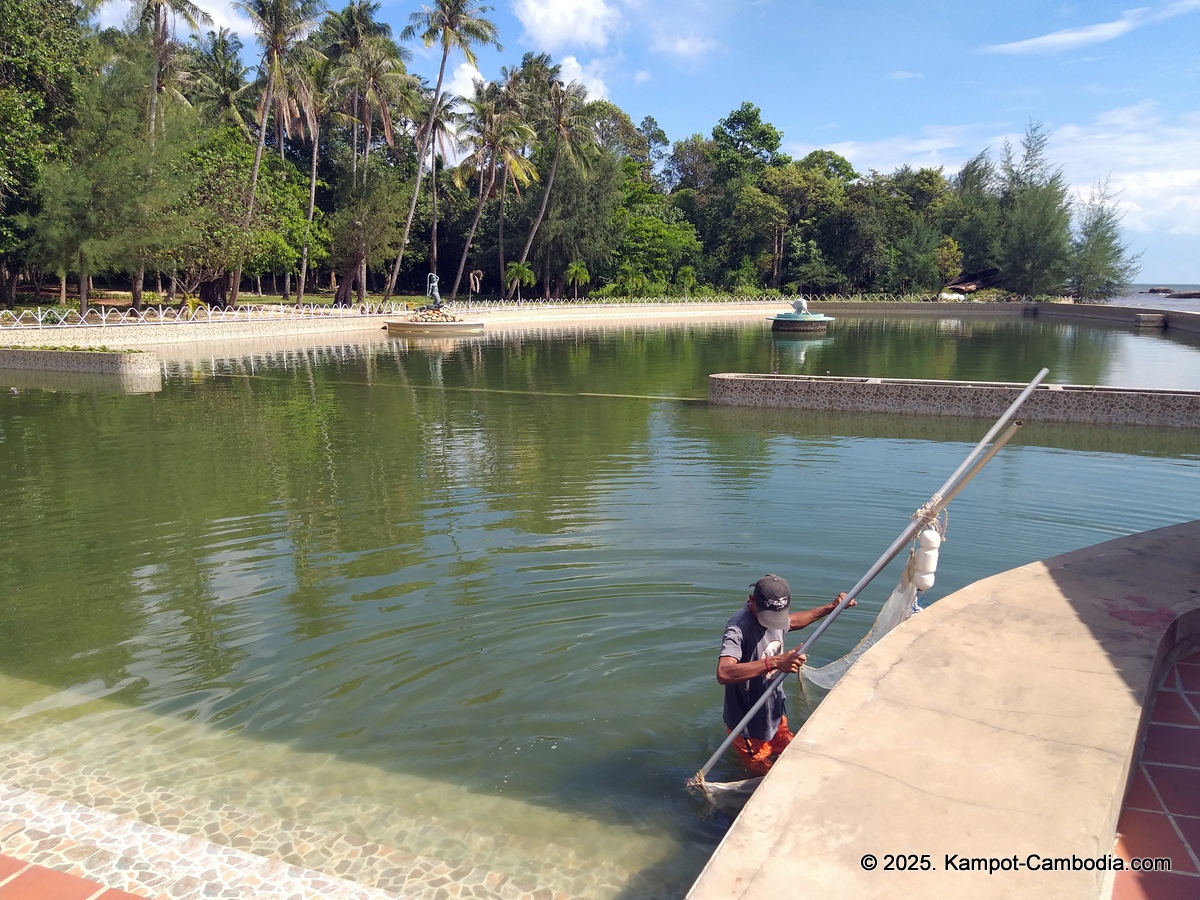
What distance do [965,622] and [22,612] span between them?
6.75 m

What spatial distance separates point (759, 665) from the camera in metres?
4.02

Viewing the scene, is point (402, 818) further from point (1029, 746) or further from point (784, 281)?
point (784, 281)

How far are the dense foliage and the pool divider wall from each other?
24.8m

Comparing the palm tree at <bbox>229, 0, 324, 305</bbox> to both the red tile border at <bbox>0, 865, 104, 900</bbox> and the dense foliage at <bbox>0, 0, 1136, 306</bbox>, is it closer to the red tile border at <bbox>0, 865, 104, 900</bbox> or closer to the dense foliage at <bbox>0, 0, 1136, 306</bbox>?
the dense foliage at <bbox>0, 0, 1136, 306</bbox>

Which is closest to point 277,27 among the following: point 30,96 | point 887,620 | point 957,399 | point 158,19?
point 158,19

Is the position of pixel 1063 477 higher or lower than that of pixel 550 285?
lower

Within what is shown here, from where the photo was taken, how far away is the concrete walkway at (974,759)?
255 cm

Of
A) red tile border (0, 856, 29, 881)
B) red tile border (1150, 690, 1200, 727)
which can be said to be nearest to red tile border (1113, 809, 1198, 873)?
red tile border (1150, 690, 1200, 727)

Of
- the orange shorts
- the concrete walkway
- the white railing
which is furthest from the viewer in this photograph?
the white railing

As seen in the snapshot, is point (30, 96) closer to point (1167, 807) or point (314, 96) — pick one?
point (314, 96)

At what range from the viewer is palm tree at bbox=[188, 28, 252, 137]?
44625 mm

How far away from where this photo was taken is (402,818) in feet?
13.5

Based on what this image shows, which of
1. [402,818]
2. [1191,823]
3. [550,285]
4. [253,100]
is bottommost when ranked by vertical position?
[402,818]

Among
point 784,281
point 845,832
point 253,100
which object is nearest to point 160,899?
point 845,832
